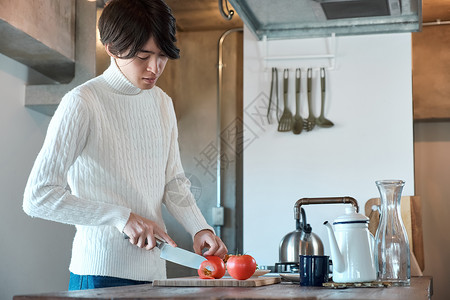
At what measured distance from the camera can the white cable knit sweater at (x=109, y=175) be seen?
137 cm

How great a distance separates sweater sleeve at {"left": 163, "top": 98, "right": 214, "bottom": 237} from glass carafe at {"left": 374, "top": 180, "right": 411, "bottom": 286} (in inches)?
17.8

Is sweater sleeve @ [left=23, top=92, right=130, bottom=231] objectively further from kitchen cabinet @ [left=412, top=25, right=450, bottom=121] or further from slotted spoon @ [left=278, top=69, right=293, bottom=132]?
kitchen cabinet @ [left=412, top=25, right=450, bottom=121]

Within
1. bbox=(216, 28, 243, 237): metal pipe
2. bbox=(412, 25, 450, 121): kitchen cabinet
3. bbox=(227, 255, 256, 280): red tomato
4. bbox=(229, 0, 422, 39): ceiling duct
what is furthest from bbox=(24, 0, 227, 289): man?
bbox=(412, 25, 450, 121): kitchen cabinet

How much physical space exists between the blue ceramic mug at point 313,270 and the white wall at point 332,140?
225 cm

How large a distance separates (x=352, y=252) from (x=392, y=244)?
156 millimetres

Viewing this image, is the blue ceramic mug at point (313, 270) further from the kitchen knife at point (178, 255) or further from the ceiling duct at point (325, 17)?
the ceiling duct at point (325, 17)

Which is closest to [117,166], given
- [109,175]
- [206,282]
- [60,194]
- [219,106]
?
[109,175]

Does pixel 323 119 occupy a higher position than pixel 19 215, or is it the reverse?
pixel 323 119

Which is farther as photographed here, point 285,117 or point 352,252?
point 285,117

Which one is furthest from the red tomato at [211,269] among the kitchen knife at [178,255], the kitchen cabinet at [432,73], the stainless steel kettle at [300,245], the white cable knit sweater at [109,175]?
the kitchen cabinet at [432,73]

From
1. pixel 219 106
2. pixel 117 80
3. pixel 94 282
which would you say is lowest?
pixel 94 282

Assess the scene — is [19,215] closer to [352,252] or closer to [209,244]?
[209,244]

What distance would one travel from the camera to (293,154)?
12.1ft

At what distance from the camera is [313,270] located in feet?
4.40
